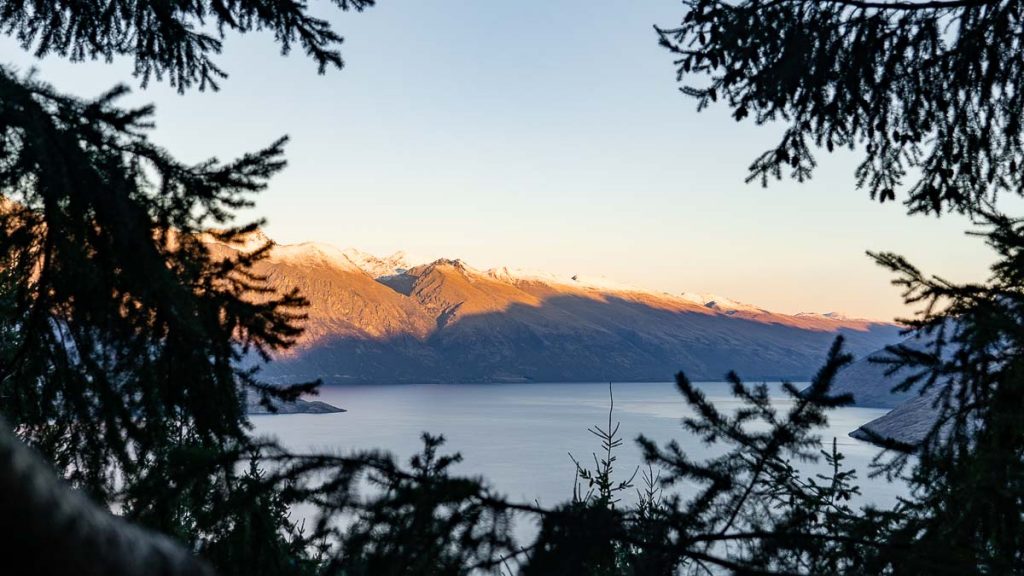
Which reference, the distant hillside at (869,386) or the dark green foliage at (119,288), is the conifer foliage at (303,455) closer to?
the dark green foliage at (119,288)

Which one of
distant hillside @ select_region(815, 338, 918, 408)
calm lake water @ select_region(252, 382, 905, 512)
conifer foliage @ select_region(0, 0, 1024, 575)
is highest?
conifer foliage @ select_region(0, 0, 1024, 575)

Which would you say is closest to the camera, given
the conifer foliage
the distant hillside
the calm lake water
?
the conifer foliage

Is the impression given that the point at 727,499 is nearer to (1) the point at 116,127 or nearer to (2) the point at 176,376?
(2) the point at 176,376

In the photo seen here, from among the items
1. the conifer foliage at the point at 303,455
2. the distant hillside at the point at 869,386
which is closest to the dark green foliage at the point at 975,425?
the conifer foliage at the point at 303,455

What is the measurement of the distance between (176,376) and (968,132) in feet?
16.0

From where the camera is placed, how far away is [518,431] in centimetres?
10725

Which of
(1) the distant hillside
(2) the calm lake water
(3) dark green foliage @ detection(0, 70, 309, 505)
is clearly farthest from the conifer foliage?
(1) the distant hillside

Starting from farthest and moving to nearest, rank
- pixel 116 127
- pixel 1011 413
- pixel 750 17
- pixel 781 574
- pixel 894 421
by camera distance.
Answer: pixel 894 421 < pixel 750 17 < pixel 116 127 < pixel 1011 413 < pixel 781 574

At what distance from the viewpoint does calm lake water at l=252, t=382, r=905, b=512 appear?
64.8 m

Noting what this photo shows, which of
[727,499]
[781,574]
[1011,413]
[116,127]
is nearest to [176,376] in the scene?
[116,127]

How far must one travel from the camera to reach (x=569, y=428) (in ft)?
362

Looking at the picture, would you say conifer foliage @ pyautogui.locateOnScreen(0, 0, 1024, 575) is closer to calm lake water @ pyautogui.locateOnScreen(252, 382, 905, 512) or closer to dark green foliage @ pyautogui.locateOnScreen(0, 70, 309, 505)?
dark green foliage @ pyautogui.locateOnScreen(0, 70, 309, 505)

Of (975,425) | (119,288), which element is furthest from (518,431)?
(119,288)

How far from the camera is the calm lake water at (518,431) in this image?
64.8 metres
